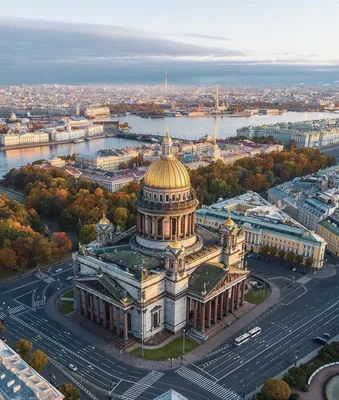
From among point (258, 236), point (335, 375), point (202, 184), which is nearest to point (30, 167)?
point (202, 184)

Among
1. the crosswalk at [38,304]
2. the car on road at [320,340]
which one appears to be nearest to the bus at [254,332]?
the car on road at [320,340]

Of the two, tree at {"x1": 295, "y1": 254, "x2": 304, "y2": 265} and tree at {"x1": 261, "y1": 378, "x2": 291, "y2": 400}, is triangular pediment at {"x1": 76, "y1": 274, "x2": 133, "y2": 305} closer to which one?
tree at {"x1": 261, "y1": 378, "x2": 291, "y2": 400}

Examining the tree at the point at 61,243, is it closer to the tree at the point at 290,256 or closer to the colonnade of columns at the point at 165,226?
the colonnade of columns at the point at 165,226

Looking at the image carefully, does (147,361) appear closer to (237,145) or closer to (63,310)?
Result: (63,310)

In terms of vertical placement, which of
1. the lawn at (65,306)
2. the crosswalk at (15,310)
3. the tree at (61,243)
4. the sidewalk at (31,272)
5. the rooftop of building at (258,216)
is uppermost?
the rooftop of building at (258,216)

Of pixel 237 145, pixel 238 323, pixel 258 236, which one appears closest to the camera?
pixel 238 323

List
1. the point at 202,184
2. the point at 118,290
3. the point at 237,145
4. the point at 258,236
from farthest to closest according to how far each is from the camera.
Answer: the point at 237,145
the point at 202,184
the point at 258,236
the point at 118,290
